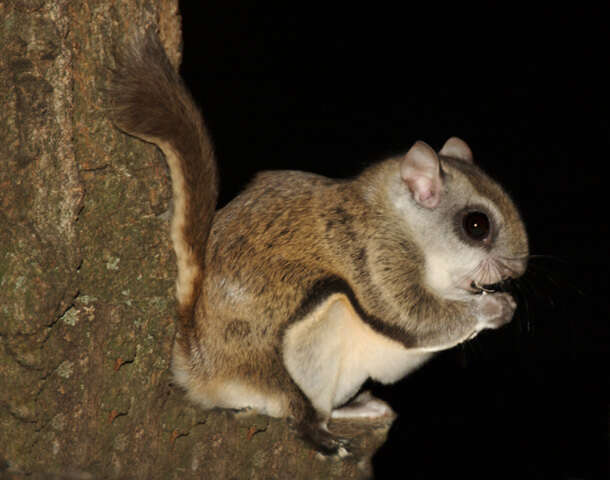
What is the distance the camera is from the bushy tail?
1.97 meters

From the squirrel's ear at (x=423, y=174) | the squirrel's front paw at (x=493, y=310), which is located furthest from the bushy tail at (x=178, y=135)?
the squirrel's front paw at (x=493, y=310)

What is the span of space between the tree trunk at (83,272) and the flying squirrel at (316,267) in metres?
0.08

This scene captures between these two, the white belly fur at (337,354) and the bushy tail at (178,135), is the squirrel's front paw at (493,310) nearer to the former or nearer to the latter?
the white belly fur at (337,354)

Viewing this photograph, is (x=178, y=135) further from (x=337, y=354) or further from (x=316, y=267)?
(x=337, y=354)

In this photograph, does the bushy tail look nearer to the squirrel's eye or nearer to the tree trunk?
the tree trunk

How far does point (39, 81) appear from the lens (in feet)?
6.19

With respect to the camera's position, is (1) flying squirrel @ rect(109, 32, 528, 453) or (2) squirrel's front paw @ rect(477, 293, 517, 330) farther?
(2) squirrel's front paw @ rect(477, 293, 517, 330)

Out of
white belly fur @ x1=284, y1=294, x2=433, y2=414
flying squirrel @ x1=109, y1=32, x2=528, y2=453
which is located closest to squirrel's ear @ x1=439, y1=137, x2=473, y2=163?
flying squirrel @ x1=109, y1=32, x2=528, y2=453

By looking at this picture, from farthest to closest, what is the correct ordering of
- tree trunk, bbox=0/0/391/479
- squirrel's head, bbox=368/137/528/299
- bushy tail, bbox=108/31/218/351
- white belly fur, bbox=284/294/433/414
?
squirrel's head, bbox=368/137/528/299 → white belly fur, bbox=284/294/433/414 → bushy tail, bbox=108/31/218/351 → tree trunk, bbox=0/0/391/479

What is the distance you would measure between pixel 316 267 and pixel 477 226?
2.08ft

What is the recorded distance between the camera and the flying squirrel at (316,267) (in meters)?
2.12

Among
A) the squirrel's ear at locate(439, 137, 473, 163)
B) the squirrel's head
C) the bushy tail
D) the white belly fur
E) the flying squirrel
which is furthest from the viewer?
the squirrel's ear at locate(439, 137, 473, 163)

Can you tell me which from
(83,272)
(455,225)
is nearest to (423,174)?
(455,225)

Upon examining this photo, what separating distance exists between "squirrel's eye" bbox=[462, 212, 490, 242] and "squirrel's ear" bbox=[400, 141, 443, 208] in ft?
0.45
